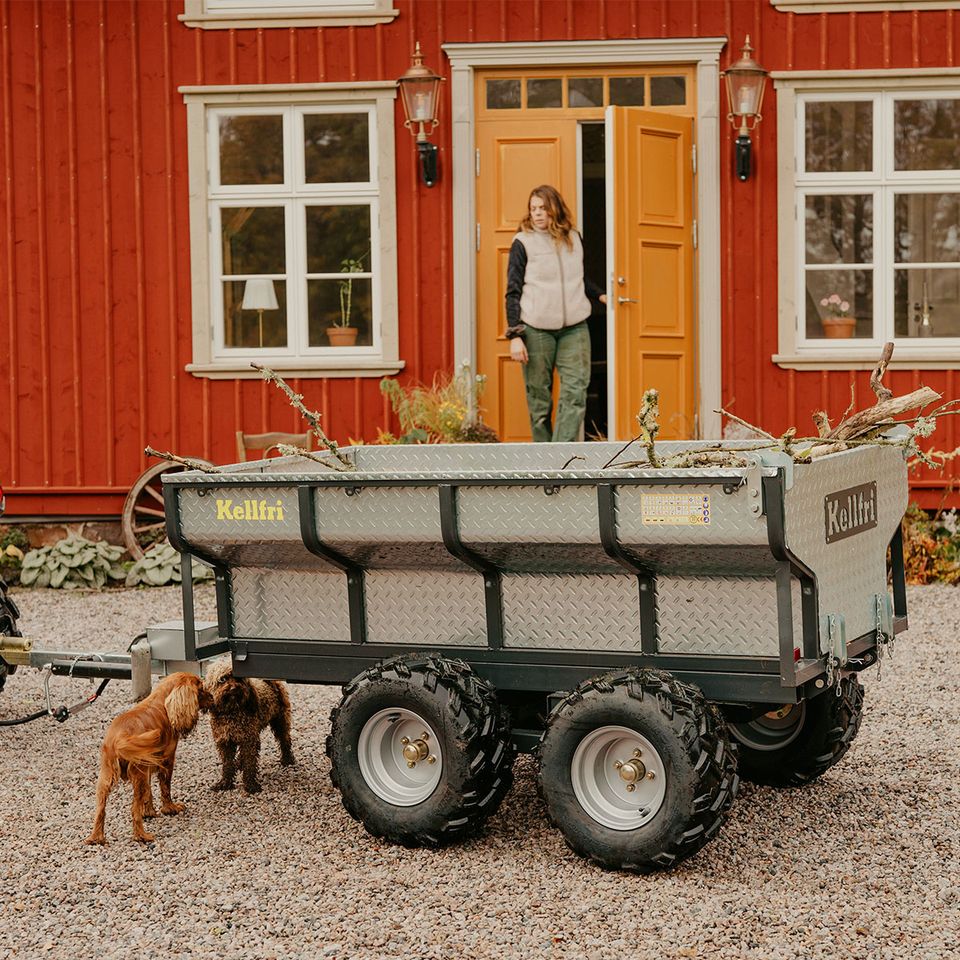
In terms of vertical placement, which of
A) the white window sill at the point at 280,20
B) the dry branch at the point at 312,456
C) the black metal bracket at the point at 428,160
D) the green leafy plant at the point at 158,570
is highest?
the white window sill at the point at 280,20

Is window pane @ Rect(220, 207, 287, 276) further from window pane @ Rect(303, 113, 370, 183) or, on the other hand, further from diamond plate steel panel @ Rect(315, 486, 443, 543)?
diamond plate steel panel @ Rect(315, 486, 443, 543)

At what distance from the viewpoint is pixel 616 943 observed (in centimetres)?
336

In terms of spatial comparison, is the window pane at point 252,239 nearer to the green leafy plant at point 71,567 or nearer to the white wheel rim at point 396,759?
the green leafy plant at point 71,567

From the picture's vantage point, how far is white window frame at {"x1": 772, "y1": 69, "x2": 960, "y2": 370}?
376 inches

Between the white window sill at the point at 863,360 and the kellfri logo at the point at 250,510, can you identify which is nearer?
the kellfri logo at the point at 250,510

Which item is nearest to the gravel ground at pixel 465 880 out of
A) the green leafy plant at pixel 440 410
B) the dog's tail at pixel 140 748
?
the dog's tail at pixel 140 748

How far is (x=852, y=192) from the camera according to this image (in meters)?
9.66

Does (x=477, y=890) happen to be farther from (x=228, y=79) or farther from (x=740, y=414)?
(x=228, y=79)

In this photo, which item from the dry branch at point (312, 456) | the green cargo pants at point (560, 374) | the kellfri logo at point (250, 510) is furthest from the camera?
the green cargo pants at point (560, 374)

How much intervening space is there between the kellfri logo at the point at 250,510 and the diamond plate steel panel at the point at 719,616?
112cm

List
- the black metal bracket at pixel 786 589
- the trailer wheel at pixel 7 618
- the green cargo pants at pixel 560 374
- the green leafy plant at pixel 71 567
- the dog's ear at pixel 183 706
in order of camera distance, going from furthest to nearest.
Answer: the green leafy plant at pixel 71 567, the green cargo pants at pixel 560 374, the trailer wheel at pixel 7 618, the dog's ear at pixel 183 706, the black metal bracket at pixel 786 589

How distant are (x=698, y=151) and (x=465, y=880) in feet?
22.3

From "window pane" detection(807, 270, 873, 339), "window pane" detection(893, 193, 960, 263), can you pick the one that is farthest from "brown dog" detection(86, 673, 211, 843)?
"window pane" detection(893, 193, 960, 263)

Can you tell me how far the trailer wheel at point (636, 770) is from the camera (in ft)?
11.9
